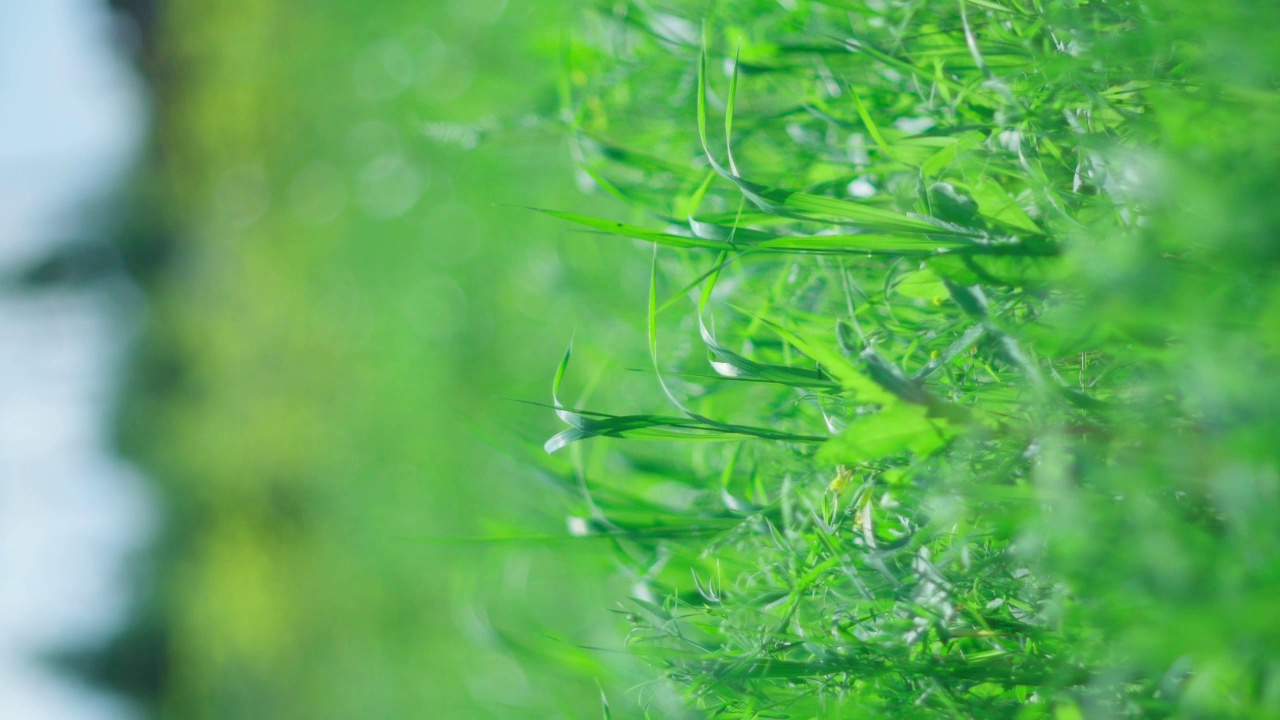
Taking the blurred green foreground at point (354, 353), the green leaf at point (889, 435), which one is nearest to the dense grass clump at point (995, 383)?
the green leaf at point (889, 435)

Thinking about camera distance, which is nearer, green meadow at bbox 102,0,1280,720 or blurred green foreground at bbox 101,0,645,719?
green meadow at bbox 102,0,1280,720

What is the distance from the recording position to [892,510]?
32 centimetres

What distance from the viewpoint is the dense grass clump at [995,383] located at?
0.64ft

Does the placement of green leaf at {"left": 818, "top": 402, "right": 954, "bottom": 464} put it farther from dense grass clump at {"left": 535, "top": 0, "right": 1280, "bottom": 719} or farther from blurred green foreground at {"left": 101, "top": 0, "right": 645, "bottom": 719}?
blurred green foreground at {"left": 101, "top": 0, "right": 645, "bottom": 719}

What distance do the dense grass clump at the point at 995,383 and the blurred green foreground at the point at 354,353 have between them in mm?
143

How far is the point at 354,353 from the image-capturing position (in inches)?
58.4

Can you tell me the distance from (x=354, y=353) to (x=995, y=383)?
1352 mm

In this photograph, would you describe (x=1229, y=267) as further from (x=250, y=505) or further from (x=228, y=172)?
(x=228, y=172)

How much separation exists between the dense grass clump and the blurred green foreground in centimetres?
14

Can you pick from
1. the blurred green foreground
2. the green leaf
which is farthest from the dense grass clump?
the blurred green foreground

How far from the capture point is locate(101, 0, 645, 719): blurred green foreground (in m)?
0.91

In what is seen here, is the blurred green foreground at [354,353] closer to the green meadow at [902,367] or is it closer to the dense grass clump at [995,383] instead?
the green meadow at [902,367]

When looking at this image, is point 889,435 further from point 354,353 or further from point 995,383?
point 354,353

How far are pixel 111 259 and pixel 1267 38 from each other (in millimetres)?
2753
